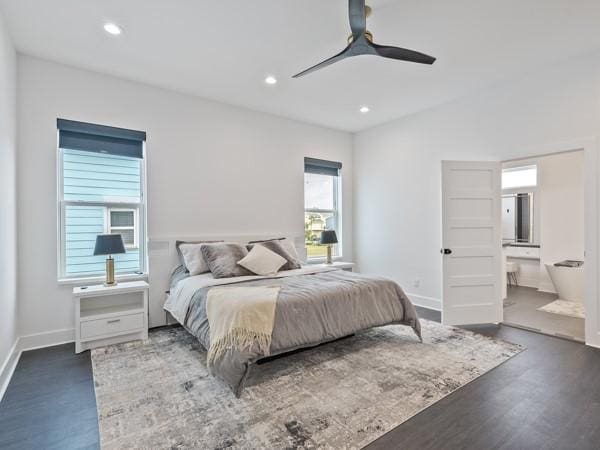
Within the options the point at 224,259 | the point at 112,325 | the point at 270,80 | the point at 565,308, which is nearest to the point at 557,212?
the point at 565,308

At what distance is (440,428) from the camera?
6.21 ft

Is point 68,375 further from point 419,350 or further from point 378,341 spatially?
point 419,350

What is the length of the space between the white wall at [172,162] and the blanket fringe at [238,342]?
209 centimetres

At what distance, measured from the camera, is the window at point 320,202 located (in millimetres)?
5379

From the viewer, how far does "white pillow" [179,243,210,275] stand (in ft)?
11.8

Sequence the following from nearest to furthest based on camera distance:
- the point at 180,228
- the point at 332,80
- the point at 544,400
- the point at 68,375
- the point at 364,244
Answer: the point at 544,400
the point at 68,375
the point at 332,80
the point at 180,228
the point at 364,244

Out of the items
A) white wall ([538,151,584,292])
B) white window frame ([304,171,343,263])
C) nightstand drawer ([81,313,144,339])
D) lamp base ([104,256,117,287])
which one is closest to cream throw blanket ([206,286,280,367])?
nightstand drawer ([81,313,144,339])

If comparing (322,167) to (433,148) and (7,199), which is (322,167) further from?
(7,199)

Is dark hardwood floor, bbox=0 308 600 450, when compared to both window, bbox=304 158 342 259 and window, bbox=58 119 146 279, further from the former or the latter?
window, bbox=304 158 342 259

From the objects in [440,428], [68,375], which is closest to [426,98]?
[440,428]

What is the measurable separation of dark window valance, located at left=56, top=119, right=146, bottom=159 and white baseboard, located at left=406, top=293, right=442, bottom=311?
4.33m

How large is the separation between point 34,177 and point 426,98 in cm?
472

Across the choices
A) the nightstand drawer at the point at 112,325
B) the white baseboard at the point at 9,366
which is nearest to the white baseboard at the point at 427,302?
the nightstand drawer at the point at 112,325

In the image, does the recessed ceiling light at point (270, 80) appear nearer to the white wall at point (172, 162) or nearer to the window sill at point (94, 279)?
the white wall at point (172, 162)
